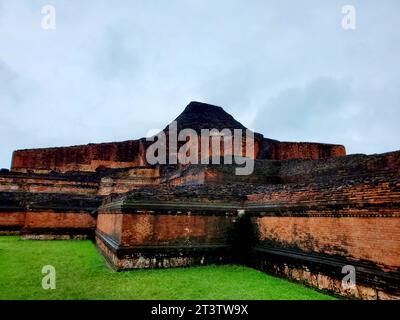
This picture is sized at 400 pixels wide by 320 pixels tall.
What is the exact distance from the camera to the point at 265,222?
6371 millimetres

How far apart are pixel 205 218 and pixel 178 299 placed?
280cm

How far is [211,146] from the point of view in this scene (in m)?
18.8

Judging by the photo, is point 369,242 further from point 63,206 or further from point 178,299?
point 63,206

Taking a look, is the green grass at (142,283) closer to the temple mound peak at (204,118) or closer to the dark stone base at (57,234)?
the dark stone base at (57,234)

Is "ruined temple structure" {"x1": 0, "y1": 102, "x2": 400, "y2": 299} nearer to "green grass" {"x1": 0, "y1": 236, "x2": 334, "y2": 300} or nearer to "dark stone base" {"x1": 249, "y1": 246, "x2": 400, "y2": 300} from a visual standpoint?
"dark stone base" {"x1": 249, "y1": 246, "x2": 400, "y2": 300}

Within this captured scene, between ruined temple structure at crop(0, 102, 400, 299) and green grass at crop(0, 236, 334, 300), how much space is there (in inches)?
14.8
